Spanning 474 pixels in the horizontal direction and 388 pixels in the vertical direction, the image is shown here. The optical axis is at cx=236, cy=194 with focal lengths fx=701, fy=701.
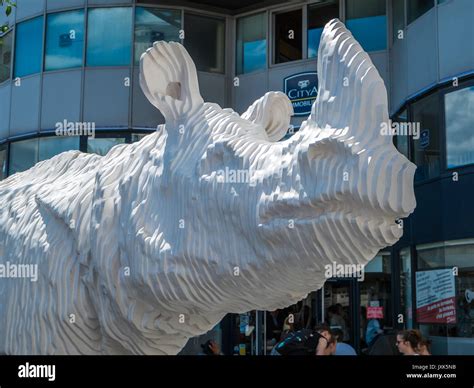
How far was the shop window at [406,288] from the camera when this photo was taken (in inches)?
461

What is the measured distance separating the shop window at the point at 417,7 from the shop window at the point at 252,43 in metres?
3.13

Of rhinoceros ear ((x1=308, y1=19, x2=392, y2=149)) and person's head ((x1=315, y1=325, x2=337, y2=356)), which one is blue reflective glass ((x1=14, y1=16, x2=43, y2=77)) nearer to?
person's head ((x1=315, y1=325, x2=337, y2=356))

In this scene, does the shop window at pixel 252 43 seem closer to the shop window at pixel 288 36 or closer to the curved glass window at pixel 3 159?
the shop window at pixel 288 36

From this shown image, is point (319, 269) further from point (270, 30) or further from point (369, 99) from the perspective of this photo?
point (270, 30)

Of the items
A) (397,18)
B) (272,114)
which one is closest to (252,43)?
(397,18)

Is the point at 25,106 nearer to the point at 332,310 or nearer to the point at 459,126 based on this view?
the point at 332,310

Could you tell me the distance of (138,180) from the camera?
195 cm

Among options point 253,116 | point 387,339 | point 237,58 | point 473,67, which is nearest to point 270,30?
point 237,58

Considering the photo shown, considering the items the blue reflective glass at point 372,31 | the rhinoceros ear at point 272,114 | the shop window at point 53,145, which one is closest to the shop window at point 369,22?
the blue reflective glass at point 372,31

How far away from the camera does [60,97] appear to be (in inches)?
535

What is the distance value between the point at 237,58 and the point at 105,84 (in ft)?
9.07

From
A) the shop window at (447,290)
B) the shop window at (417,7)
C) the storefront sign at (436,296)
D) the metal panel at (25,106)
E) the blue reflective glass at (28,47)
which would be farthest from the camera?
the blue reflective glass at (28,47)

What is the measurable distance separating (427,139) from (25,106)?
7811mm

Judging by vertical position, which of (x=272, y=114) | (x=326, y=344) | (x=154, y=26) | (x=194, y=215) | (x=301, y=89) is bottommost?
(x=326, y=344)
